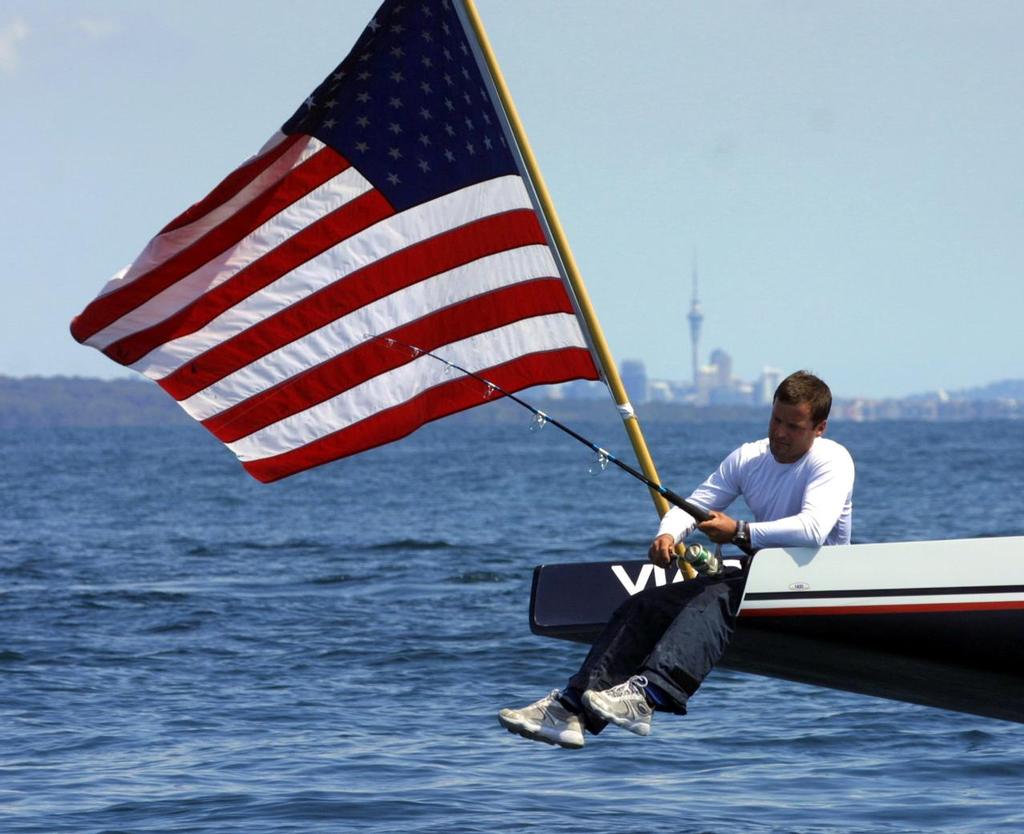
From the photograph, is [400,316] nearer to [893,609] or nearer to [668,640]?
[668,640]

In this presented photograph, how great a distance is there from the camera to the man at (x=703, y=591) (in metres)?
6.44

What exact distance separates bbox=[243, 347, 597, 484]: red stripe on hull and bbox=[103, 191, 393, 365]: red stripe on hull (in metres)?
0.75

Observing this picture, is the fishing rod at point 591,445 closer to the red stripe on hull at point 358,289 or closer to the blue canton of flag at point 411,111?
the red stripe on hull at point 358,289

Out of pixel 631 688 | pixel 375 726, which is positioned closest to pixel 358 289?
pixel 631 688

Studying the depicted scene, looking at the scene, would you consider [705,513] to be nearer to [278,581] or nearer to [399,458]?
[278,581]

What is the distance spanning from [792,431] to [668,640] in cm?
104

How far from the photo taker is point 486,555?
26922 mm

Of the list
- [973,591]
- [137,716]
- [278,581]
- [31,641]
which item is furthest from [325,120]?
[278,581]

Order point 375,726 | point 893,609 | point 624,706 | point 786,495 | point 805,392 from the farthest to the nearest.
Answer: point 375,726 → point 786,495 → point 893,609 → point 805,392 → point 624,706

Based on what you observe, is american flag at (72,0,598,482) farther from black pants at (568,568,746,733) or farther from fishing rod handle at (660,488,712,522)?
black pants at (568,568,746,733)

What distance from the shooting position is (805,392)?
22.4ft

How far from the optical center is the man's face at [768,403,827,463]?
685 centimetres

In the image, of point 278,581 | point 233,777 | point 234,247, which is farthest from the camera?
point 278,581

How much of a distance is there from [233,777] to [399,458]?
83915 mm
